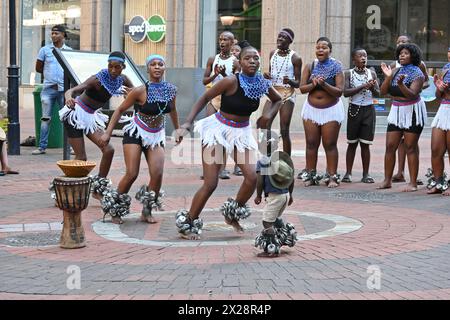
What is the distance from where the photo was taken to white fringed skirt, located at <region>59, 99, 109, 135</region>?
9.19m

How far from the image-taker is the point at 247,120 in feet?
24.4

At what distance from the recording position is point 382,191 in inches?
420

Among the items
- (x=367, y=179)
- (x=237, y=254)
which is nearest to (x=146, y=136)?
(x=237, y=254)

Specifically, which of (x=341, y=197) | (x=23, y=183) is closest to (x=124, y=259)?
(x=341, y=197)

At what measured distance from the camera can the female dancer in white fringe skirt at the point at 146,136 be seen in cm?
806

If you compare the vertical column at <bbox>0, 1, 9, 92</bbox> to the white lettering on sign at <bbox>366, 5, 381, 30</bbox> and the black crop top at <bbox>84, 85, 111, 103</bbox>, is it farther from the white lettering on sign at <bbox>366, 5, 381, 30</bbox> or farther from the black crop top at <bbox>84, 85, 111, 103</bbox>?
the black crop top at <bbox>84, 85, 111, 103</bbox>

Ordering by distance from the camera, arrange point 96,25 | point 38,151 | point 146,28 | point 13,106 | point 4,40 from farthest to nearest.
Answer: point 4,40
point 96,25
point 146,28
point 38,151
point 13,106

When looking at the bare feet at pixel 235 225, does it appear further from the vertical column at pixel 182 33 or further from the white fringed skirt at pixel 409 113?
the vertical column at pixel 182 33

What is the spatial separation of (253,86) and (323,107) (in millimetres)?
3912

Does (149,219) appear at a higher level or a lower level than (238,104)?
lower

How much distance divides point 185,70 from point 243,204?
39.0 ft

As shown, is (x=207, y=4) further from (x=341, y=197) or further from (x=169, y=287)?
(x=169, y=287)

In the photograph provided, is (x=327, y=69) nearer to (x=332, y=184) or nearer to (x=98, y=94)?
(x=332, y=184)
